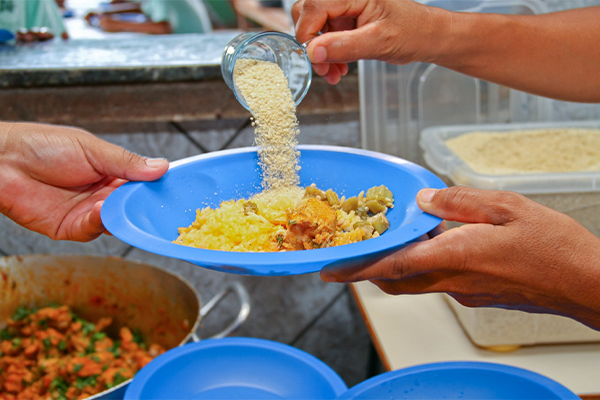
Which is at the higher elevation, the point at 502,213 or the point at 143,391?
the point at 502,213

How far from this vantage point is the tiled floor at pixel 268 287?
1589 mm

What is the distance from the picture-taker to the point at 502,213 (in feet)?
2.50

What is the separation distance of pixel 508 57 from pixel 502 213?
1.84 feet

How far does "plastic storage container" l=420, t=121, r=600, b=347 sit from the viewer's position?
1.07m

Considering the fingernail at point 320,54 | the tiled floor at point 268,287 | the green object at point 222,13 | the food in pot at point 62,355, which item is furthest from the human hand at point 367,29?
the green object at point 222,13

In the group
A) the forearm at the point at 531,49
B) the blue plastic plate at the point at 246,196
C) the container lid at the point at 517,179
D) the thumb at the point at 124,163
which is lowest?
the container lid at the point at 517,179

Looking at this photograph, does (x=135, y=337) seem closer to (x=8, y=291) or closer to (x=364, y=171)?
(x=8, y=291)

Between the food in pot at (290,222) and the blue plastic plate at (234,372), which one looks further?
the blue plastic plate at (234,372)

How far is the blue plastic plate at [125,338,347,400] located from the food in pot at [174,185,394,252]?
28cm

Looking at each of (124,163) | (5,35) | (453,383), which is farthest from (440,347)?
(5,35)

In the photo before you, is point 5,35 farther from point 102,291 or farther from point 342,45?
point 342,45

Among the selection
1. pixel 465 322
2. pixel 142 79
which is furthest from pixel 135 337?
pixel 465 322

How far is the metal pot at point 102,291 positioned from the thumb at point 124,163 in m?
0.35

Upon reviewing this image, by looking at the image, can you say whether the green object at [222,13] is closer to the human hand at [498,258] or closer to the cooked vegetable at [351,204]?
the cooked vegetable at [351,204]
